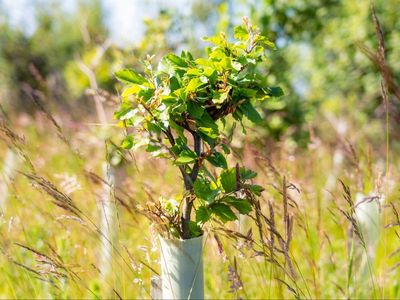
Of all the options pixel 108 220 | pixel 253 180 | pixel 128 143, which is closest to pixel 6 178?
pixel 108 220

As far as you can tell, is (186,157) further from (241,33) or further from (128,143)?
(241,33)

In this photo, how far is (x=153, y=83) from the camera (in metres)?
0.84

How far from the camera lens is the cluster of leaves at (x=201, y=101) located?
79 cm

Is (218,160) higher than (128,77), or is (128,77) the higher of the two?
(128,77)

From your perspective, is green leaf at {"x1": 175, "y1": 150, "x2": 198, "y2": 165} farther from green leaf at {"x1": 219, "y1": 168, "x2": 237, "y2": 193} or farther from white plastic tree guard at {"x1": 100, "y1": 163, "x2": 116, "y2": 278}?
white plastic tree guard at {"x1": 100, "y1": 163, "x2": 116, "y2": 278}

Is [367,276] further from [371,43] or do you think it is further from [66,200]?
[371,43]

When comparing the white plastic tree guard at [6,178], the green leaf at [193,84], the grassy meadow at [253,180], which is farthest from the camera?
the white plastic tree guard at [6,178]

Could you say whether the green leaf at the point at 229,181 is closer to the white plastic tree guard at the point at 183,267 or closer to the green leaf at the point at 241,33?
the white plastic tree guard at the point at 183,267

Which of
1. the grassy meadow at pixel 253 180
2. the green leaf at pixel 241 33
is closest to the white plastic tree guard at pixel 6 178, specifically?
the grassy meadow at pixel 253 180

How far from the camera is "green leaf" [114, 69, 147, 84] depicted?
80cm

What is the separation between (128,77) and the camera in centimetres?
82

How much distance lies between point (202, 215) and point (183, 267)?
0.12m

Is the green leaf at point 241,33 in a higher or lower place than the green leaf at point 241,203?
higher

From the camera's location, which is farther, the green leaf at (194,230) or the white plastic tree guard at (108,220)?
the white plastic tree guard at (108,220)
